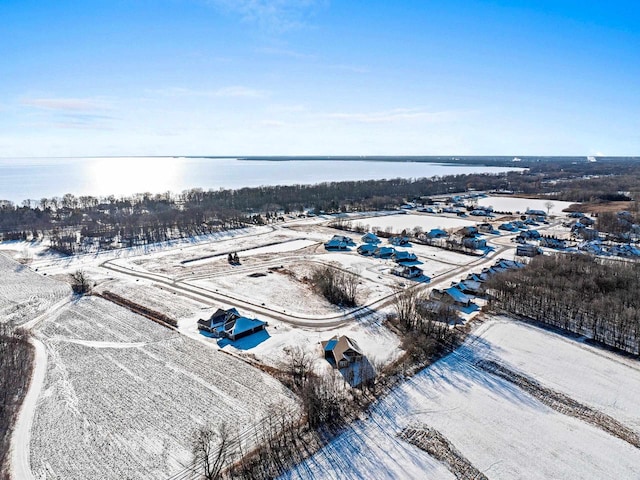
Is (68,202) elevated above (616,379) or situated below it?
above

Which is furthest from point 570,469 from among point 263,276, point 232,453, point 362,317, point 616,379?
point 263,276

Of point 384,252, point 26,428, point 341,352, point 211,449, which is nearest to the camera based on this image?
point 211,449

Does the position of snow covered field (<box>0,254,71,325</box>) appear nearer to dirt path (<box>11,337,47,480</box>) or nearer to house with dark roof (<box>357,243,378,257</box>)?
dirt path (<box>11,337,47,480</box>)

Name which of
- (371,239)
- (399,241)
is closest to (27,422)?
(371,239)

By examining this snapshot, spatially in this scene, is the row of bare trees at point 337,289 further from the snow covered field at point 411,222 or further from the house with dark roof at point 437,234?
the snow covered field at point 411,222

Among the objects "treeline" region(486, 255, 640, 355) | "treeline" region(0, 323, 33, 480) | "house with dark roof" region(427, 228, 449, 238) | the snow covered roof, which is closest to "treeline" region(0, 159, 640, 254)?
"treeline" region(0, 323, 33, 480)

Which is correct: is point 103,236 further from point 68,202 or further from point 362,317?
point 362,317

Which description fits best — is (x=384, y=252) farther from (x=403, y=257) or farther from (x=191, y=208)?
(x=191, y=208)
